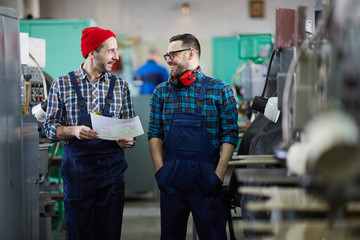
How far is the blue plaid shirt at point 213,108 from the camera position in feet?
8.59

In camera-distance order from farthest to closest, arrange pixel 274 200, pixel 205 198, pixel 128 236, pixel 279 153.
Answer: pixel 128 236, pixel 205 198, pixel 279 153, pixel 274 200

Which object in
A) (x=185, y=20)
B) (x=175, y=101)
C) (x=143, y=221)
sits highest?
(x=185, y=20)

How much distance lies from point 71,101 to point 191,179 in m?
0.77

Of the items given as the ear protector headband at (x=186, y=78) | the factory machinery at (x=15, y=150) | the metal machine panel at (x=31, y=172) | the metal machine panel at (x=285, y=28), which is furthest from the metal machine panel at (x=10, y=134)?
the metal machine panel at (x=285, y=28)

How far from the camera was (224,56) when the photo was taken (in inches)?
353

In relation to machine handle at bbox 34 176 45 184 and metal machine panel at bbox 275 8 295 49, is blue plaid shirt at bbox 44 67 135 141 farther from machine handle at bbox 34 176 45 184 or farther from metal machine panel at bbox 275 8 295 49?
metal machine panel at bbox 275 8 295 49

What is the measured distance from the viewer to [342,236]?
1.15m

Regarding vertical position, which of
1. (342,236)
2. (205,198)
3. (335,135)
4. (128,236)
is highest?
(335,135)

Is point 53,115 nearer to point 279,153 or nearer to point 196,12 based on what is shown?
point 279,153

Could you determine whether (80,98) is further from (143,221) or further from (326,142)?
(143,221)

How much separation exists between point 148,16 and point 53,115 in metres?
7.75

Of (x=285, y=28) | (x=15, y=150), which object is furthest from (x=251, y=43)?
(x=15, y=150)

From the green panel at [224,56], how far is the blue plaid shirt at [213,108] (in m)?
6.34

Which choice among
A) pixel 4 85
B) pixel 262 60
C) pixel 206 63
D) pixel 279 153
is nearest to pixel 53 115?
pixel 4 85
